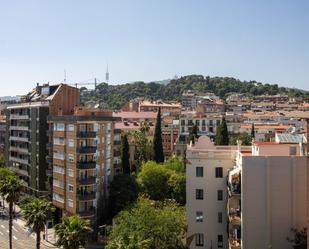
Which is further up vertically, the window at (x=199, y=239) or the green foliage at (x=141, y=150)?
the green foliage at (x=141, y=150)

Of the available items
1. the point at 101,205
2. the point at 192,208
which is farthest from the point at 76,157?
the point at 192,208

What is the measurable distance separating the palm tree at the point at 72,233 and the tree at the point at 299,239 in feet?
60.9

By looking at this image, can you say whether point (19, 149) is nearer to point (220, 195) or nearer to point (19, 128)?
point (19, 128)

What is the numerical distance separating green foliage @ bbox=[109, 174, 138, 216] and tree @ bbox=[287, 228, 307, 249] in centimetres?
4130

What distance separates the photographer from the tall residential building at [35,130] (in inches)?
3580

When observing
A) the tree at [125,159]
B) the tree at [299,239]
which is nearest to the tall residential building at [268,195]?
the tree at [299,239]

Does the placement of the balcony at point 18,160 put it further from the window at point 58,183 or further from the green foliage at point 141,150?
the green foliage at point 141,150

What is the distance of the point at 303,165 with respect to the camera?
129 feet

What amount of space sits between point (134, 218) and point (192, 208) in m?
6.61

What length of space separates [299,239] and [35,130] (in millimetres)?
66186

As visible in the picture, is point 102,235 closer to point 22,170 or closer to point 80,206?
point 80,206

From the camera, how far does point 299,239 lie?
3744cm

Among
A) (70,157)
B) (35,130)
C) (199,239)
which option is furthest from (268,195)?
(35,130)

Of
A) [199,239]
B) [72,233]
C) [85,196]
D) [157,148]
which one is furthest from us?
[157,148]
